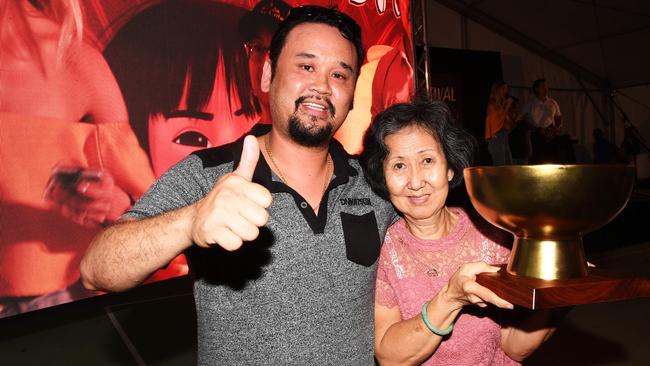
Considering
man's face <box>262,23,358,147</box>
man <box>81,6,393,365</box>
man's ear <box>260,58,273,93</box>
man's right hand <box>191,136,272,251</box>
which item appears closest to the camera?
man's right hand <box>191,136,272,251</box>

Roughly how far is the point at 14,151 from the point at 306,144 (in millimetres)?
2160

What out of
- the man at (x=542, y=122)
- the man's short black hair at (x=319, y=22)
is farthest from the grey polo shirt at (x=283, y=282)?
the man at (x=542, y=122)

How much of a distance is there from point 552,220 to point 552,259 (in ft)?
0.34

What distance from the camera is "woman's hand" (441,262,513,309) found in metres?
1.06

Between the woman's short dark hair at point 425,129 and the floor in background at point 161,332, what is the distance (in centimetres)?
222

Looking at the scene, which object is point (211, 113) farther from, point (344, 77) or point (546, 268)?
point (546, 268)

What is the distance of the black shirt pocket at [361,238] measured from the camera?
154 cm

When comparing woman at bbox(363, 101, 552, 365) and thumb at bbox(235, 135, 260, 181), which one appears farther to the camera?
woman at bbox(363, 101, 552, 365)

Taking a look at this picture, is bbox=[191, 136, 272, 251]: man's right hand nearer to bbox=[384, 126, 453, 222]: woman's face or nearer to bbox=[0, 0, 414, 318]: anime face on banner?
bbox=[384, 126, 453, 222]: woman's face

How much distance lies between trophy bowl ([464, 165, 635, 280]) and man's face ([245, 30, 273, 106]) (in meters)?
3.29

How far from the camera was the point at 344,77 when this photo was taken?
1.72m

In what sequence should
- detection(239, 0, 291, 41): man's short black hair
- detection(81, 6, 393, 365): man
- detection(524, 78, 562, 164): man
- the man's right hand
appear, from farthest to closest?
detection(524, 78, 562, 164): man
detection(239, 0, 291, 41): man's short black hair
detection(81, 6, 393, 365): man
the man's right hand

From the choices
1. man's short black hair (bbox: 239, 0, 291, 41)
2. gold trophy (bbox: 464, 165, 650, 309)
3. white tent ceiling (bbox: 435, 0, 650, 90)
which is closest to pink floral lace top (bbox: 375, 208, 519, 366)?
gold trophy (bbox: 464, 165, 650, 309)

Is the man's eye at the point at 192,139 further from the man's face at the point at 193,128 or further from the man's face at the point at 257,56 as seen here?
the man's face at the point at 257,56
